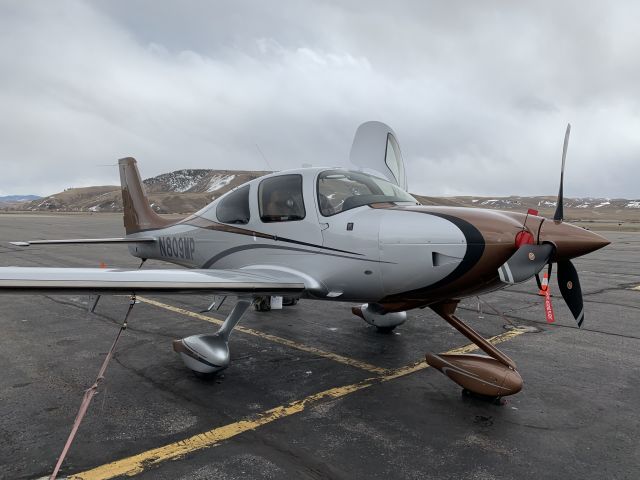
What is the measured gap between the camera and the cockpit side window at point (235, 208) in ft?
19.4

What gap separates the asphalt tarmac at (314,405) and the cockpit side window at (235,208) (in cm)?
180

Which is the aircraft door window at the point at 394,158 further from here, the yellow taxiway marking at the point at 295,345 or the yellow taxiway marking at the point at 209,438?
the yellow taxiway marking at the point at 209,438

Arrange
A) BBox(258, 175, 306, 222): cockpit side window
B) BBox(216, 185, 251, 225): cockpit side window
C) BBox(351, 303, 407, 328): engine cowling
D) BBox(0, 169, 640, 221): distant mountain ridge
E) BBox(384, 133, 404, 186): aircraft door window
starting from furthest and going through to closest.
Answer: BBox(0, 169, 640, 221): distant mountain ridge
BBox(384, 133, 404, 186): aircraft door window
BBox(351, 303, 407, 328): engine cowling
BBox(216, 185, 251, 225): cockpit side window
BBox(258, 175, 306, 222): cockpit side window

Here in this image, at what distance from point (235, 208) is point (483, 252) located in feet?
11.0

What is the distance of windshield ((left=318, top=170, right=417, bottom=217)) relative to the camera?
5.00 metres

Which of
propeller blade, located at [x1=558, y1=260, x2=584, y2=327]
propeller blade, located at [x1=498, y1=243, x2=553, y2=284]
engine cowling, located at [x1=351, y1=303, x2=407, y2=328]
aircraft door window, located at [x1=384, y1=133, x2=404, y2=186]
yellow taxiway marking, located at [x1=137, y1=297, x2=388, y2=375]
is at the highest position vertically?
aircraft door window, located at [x1=384, y1=133, x2=404, y2=186]

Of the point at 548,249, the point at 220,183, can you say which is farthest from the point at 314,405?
the point at 220,183

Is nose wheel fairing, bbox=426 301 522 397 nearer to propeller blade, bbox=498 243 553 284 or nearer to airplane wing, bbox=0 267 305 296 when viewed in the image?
propeller blade, bbox=498 243 553 284

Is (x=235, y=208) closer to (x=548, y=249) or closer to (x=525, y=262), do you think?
(x=525, y=262)

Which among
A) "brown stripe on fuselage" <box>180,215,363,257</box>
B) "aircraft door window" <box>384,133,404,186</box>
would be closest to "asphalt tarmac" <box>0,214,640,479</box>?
"brown stripe on fuselage" <box>180,215,363,257</box>

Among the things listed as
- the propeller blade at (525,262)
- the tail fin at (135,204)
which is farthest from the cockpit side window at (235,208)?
the propeller blade at (525,262)

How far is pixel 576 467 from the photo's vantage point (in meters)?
3.32

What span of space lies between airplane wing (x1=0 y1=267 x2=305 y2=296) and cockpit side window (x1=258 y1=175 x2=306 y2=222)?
Answer: 2.44 ft

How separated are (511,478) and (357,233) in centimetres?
251
